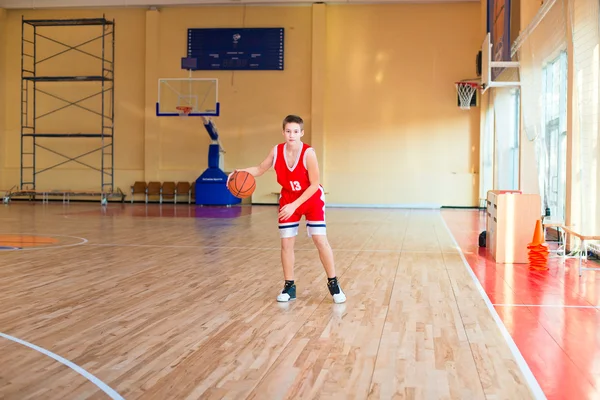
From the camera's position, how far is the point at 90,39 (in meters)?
19.9

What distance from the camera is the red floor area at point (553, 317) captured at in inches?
121

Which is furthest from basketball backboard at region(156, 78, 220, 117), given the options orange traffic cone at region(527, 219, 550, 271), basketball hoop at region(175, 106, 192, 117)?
orange traffic cone at region(527, 219, 550, 271)

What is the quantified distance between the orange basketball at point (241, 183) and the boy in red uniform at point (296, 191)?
293 mm

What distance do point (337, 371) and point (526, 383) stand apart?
83 cm

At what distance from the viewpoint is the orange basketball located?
512cm

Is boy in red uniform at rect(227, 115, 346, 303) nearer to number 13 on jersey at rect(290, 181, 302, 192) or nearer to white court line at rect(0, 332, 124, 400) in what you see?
number 13 on jersey at rect(290, 181, 302, 192)

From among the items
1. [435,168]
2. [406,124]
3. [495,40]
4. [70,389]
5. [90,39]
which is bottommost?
[70,389]

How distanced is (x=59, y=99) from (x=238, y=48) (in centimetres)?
563

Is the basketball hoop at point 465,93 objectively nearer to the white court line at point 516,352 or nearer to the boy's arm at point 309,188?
the white court line at point 516,352

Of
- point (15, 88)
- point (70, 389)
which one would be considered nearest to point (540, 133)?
point (70, 389)

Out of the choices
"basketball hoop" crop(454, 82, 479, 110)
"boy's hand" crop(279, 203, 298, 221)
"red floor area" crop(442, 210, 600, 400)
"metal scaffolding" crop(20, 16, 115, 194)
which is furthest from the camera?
"metal scaffolding" crop(20, 16, 115, 194)

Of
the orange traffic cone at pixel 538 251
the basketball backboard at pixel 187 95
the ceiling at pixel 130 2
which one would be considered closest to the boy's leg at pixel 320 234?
the orange traffic cone at pixel 538 251

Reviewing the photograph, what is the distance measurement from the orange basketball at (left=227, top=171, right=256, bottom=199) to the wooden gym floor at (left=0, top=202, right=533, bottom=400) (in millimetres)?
778

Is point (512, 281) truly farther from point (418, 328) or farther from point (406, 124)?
point (406, 124)
